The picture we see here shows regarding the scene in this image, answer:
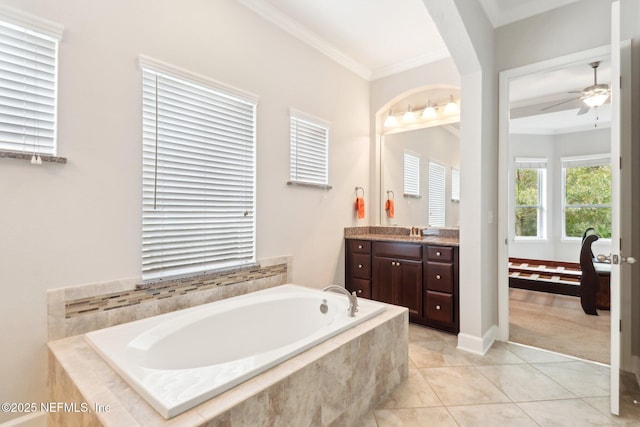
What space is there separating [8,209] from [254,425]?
1.53m

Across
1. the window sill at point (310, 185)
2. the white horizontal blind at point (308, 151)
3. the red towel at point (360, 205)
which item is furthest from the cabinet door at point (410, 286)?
the white horizontal blind at point (308, 151)

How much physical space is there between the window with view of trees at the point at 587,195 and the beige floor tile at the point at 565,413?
4260mm

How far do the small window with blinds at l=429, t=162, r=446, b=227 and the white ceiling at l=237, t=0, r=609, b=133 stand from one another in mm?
1191

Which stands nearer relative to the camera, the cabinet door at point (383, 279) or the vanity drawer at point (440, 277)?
the vanity drawer at point (440, 277)

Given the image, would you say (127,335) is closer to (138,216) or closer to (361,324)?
(138,216)

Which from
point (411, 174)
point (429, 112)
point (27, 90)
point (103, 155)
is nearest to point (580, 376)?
point (411, 174)

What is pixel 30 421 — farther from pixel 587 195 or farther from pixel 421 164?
pixel 587 195

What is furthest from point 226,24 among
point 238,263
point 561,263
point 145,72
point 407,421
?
point 561,263

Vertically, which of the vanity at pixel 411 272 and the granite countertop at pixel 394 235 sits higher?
the granite countertop at pixel 394 235

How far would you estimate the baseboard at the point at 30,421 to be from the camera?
1509mm

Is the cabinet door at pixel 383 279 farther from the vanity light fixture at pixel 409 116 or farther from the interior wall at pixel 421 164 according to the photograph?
the vanity light fixture at pixel 409 116

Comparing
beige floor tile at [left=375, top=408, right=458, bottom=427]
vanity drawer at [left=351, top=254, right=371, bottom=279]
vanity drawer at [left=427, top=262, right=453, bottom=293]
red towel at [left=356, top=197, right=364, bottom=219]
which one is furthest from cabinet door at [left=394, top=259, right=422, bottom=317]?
beige floor tile at [left=375, top=408, right=458, bottom=427]

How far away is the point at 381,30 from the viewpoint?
9.86 ft

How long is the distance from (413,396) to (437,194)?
2256 millimetres
